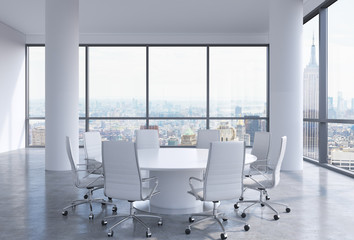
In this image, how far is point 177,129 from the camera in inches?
476

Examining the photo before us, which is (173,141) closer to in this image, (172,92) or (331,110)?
(172,92)

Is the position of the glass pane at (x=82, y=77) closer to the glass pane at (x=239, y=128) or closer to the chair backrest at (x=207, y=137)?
the glass pane at (x=239, y=128)

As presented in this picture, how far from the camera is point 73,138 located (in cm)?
796

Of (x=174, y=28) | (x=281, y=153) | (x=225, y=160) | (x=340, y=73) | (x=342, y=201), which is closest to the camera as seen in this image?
(x=225, y=160)

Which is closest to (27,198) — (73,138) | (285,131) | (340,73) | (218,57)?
(73,138)

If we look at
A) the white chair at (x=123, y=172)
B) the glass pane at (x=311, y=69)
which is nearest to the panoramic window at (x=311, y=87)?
the glass pane at (x=311, y=69)

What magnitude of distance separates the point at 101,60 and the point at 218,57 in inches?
160

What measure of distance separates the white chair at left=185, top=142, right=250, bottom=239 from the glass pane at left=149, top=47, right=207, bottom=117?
8.23 metres

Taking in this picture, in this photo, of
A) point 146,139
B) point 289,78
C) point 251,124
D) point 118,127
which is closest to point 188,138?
point 251,124

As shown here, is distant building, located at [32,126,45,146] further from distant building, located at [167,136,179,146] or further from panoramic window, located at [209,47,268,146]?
panoramic window, located at [209,47,268,146]

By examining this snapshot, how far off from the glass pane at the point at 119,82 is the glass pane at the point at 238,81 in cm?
250

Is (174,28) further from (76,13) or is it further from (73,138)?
(73,138)

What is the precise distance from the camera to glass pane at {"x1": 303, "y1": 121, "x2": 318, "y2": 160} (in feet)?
29.3

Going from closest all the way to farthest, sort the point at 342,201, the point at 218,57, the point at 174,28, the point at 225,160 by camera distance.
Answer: the point at 225,160 → the point at 342,201 → the point at 174,28 → the point at 218,57
